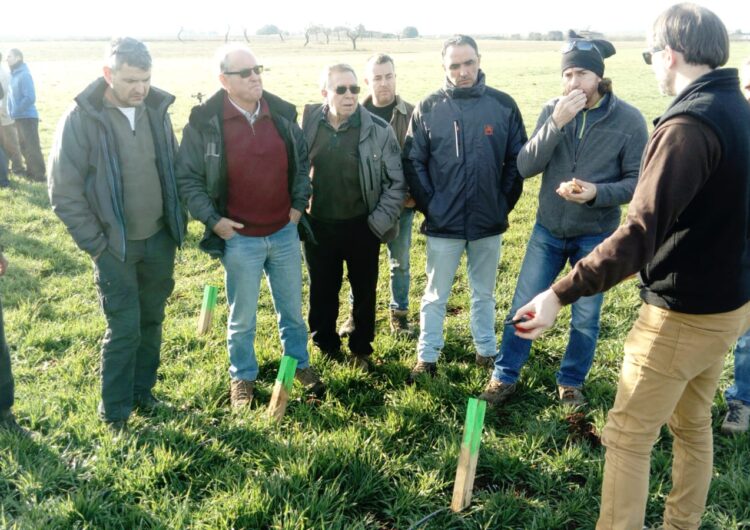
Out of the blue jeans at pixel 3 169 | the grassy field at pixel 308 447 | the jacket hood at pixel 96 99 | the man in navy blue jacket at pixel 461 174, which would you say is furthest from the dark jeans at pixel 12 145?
the man in navy blue jacket at pixel 461 174

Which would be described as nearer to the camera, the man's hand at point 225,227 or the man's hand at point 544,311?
the man's hand at point 544,311

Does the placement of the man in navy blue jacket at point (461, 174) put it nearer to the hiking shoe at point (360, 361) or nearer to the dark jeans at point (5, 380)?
the hiking shoe at point (360, 361)

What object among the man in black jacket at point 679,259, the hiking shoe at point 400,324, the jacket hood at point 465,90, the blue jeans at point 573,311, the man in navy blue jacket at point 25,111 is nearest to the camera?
the man in black jacket at point 679,259

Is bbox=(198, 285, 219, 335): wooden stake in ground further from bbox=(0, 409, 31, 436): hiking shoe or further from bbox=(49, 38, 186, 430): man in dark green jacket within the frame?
bbox=(0, 409, 31, 436): hiking shoe

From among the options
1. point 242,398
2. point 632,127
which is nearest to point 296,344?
point 242,398

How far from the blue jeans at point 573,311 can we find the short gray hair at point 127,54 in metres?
2.82

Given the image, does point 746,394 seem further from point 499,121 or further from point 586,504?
point 499,121

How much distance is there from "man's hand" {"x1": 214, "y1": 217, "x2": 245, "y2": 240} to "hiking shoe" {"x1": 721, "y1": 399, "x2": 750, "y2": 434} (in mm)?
3526

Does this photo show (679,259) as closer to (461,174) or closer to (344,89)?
(461,174)

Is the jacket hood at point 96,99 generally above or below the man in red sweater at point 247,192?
above

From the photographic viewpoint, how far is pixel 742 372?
4.17 meters

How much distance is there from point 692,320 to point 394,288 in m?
3.46

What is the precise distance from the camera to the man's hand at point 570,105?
387cm

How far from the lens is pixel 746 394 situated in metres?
4.12
